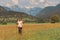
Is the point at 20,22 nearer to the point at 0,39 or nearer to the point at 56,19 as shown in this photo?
the point at 0,39

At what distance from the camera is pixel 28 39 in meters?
17.2

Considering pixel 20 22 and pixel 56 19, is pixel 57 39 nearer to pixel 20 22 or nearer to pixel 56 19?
pixel 20 22

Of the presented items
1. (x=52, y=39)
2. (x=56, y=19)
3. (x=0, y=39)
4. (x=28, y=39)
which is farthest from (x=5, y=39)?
(x=56, y=19)

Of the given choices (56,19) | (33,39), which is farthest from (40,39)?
(56,19)

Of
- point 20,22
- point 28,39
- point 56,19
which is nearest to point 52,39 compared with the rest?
point 28,39

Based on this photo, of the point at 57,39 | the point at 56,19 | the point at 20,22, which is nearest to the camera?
the point at 57,39

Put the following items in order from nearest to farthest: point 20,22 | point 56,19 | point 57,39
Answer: point 57,39, point 20,22, point 56,19

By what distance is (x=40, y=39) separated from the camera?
17484 mm

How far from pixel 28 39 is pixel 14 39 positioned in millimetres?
1153

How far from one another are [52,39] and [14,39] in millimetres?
2877

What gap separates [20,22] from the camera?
899 inches

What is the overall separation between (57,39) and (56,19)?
9675 cm

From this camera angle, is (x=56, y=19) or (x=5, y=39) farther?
(x=56, y=19)

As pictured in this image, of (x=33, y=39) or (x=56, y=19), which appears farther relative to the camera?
(x=56, y=19)
